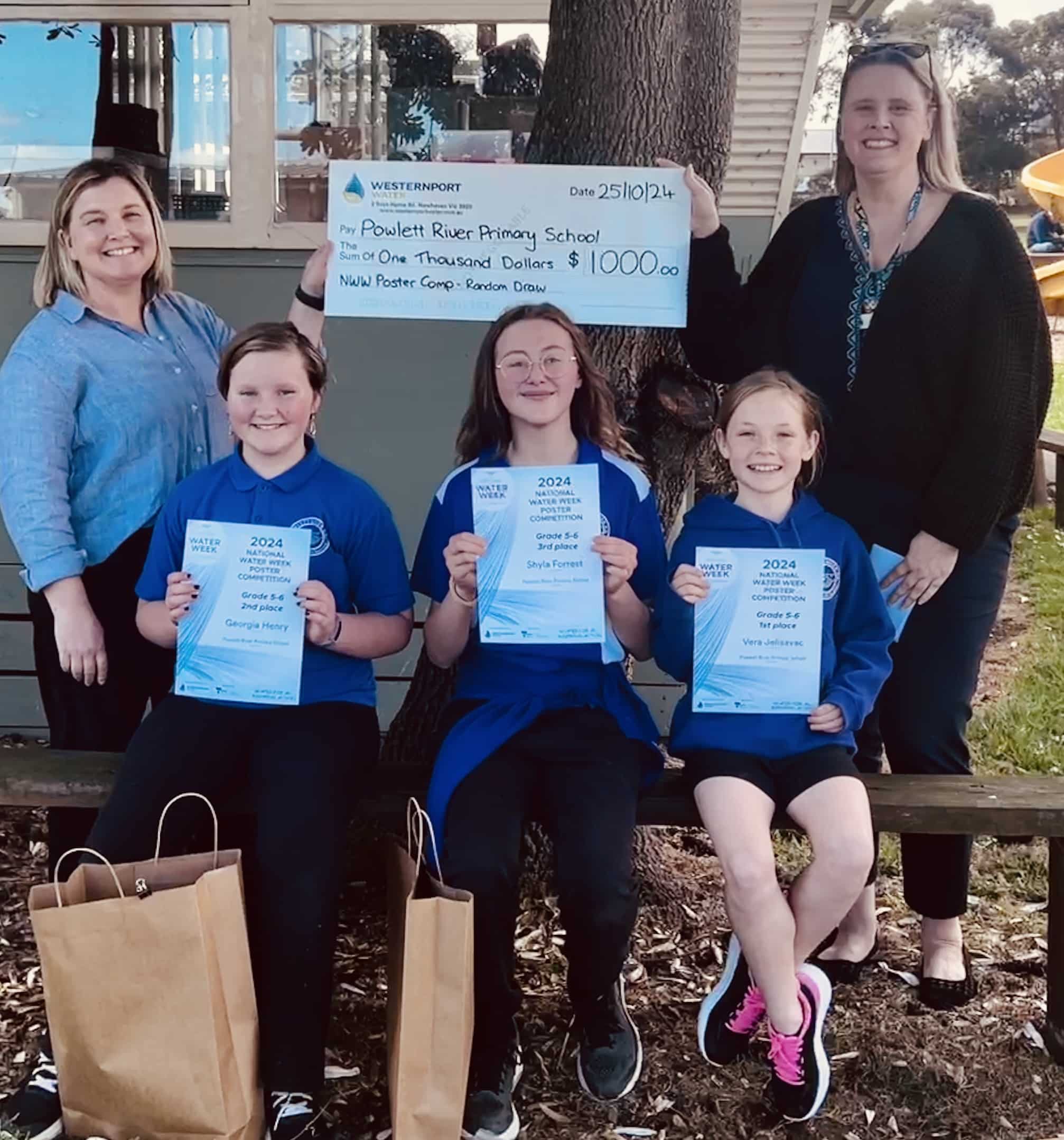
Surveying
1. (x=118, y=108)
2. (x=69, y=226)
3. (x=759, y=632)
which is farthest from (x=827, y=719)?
(x=118, y=108)

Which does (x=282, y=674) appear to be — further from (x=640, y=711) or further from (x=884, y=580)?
(x=884, y=580)

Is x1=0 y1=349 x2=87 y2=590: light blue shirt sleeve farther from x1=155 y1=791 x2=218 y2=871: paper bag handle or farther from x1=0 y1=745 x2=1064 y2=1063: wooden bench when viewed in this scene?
x1=155 y1=791 x2=218 y2=871: paper bag handle

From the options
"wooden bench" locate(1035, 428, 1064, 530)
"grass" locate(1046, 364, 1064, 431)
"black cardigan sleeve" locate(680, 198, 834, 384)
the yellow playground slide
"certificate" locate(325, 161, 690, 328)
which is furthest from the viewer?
the yellow playground slide

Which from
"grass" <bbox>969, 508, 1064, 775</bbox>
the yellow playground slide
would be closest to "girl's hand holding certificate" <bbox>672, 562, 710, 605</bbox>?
"grass" <bbox>969, 508, 1064, 775</bbox>

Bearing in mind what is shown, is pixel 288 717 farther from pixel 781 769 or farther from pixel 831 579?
pixel 831 579

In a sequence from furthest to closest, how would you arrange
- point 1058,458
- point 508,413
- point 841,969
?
point 1058,458
point 841,969
point 508,413

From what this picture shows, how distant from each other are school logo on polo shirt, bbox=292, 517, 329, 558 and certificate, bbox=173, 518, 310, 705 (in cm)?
7

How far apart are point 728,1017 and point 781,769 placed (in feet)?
1.80

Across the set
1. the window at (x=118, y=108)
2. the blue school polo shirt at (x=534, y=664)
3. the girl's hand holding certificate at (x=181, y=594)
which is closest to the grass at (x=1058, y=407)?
the window at (x=118, y=108)

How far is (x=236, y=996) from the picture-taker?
232 cm

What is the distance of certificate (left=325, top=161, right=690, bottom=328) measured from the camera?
300cm

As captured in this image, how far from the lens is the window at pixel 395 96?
14.9 ft

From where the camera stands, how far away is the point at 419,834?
2.52 metres

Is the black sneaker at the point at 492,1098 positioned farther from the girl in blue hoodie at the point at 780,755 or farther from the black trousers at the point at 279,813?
the girl in blue hoodie at the point at 780,755
